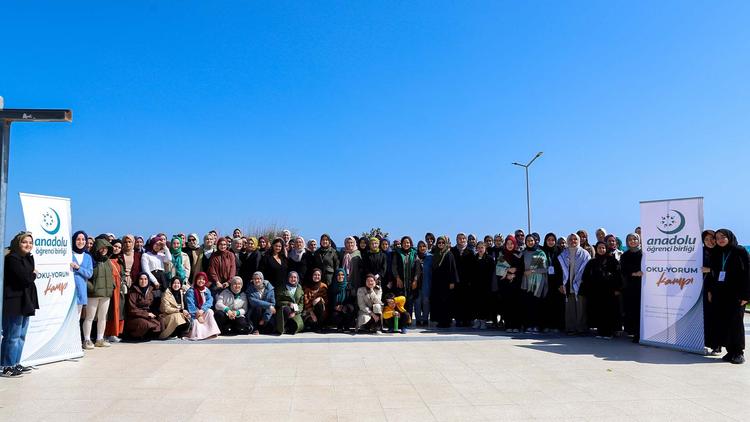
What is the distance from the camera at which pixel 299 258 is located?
939 centimetres

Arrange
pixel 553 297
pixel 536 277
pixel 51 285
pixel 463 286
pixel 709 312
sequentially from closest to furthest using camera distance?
pixel 51 285 < pixel 709 312 < pixel 536 277 < pixel 553 297 < pixel 463 286

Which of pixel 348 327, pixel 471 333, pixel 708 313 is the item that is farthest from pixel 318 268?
pixel 708 313

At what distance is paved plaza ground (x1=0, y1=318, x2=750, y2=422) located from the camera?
14.7ft

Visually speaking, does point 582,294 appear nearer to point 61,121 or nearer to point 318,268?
point 318,268

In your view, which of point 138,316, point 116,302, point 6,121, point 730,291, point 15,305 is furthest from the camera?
point 138,316

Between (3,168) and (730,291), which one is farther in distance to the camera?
(730,291)

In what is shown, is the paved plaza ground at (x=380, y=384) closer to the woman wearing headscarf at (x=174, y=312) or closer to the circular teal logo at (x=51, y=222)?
the woman wearing headscarf at (x=174, y=312)

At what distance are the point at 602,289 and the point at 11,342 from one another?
8385mm

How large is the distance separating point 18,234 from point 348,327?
521 cm

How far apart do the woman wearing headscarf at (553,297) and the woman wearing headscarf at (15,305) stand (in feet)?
25.1

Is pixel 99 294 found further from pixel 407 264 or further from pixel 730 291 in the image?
pixel 730 291

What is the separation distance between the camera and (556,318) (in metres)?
8.98

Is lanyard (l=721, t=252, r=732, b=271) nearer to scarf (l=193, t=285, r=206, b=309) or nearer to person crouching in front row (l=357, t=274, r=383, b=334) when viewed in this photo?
person crouching in front row (l=357, t=274, r=383, b=334)

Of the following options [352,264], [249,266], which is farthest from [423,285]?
[249,266]
